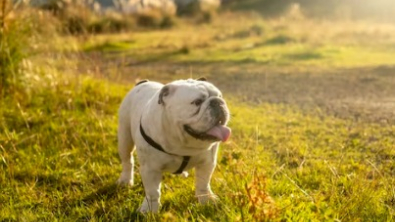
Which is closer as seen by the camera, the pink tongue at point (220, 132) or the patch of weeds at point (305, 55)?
the pink tongue at point (220, 132)

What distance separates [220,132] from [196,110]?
0.20 metres

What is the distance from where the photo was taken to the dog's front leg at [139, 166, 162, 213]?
338 centimetres

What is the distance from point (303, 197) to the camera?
3072mm

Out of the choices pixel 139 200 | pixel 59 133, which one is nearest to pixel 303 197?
pixel 139 200

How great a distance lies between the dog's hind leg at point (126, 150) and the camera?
4.05 metres

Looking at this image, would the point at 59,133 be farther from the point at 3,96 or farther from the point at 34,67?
the point at 34,67

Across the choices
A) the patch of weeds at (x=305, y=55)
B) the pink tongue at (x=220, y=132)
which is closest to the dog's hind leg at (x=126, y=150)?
the pink tongue at (x=220, y=132)

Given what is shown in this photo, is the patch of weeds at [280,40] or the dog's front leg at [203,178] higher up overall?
the dog's front leg at [203,178]

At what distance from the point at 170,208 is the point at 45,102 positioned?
3.55m

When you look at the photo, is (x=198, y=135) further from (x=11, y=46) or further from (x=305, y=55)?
(x=305, y=55)

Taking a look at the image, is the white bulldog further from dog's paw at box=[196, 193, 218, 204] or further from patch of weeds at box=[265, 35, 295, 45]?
patch of weeds at box=[265, 35, 295, 45]

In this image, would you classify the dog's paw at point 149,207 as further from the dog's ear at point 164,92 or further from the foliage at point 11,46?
the foliage at point 11,46

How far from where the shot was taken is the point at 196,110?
10.1 ft

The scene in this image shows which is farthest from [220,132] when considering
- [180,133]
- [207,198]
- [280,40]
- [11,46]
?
[280,40]
